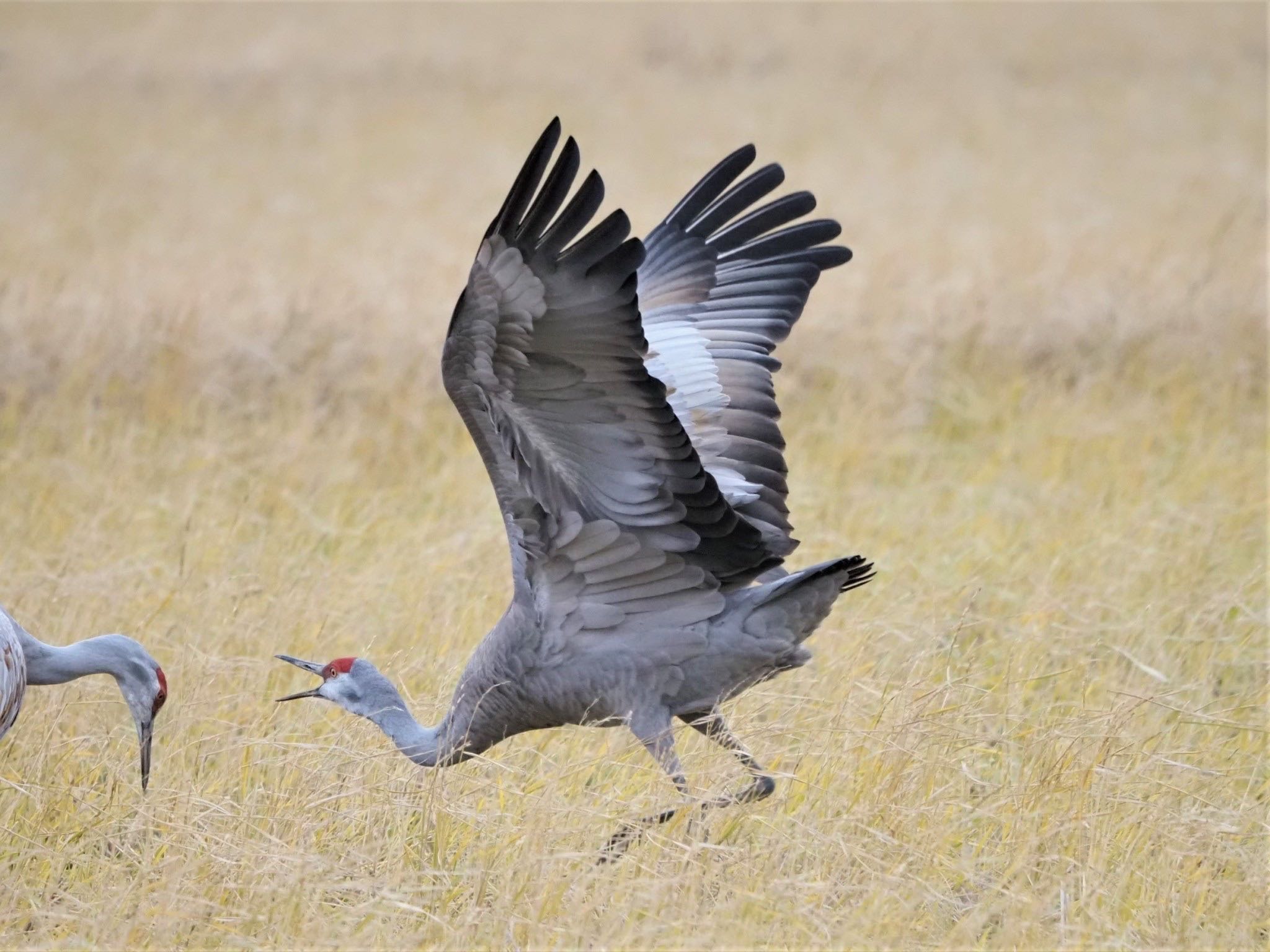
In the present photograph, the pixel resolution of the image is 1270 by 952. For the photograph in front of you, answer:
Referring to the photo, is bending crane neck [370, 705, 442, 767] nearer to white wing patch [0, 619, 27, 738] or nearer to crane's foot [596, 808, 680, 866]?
crane's foot [596, 808, 680, 866]

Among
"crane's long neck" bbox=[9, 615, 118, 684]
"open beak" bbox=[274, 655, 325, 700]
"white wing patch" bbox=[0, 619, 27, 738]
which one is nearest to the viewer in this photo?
"white wing patch" bbox=[0, 619, 27, 738]

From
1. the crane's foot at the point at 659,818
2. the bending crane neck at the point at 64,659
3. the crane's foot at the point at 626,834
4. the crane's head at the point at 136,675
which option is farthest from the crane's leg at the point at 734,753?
the bending crane neck at the point at 64,659

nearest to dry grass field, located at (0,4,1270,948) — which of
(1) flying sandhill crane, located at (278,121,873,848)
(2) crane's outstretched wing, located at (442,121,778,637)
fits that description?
(1) flying sandhill crane, located at (278,121,873,848)

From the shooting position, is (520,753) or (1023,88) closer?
(520,753)

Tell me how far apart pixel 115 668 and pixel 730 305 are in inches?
88.0

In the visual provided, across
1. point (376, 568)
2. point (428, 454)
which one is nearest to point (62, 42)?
point (428, 454)

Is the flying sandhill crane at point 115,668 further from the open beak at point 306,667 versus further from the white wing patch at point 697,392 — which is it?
the white wing patch at point 697,392

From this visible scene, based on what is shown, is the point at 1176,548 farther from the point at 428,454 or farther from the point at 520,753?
the point at 428,454

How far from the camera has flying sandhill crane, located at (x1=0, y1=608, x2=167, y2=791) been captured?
13.2 ft

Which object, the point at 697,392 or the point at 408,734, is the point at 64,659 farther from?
the point at 697,392

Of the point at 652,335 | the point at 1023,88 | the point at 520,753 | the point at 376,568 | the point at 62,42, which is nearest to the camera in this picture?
the point at 520,753

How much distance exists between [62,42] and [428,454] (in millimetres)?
17299

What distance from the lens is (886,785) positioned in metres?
3.84

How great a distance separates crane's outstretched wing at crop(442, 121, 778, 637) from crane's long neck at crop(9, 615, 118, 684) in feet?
3.67
